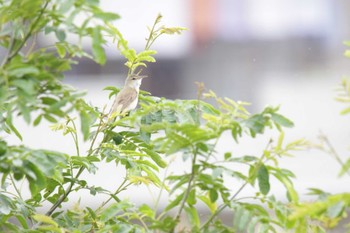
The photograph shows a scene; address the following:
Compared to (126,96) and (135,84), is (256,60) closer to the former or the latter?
(135,84)

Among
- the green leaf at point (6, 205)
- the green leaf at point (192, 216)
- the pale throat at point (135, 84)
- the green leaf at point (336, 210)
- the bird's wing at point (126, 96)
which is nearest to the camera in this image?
the green leaf at point (336, 210)

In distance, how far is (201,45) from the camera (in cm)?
1078

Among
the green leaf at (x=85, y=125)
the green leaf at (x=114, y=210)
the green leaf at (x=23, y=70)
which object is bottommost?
the green leaf at (x=114, y=210)

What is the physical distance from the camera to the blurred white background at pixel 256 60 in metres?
9.51

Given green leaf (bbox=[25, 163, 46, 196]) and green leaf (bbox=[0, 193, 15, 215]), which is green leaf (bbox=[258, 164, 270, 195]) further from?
green leaf (bbox=[0, 193, 15, 215])

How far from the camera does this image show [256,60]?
11.3 m

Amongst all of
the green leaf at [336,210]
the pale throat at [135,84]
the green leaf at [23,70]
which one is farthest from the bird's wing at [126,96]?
the green leaf at [336,210]

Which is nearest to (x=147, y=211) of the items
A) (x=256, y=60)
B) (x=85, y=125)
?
(x=85, y=125)

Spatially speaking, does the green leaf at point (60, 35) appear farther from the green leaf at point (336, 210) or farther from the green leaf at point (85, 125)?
the green leaf at point (336, 210)

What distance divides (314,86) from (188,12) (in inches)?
67.3

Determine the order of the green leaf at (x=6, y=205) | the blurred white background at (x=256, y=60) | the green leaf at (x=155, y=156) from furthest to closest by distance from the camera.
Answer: the blurred white background at (x=256, y=60)
the green leaf at (x=155, y=156)
the green leaf at (x=6, y=205)

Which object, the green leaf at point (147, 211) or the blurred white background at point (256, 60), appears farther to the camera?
the blurred white background at point (256, 60)

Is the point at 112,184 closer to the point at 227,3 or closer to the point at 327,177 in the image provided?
the point at 327,177

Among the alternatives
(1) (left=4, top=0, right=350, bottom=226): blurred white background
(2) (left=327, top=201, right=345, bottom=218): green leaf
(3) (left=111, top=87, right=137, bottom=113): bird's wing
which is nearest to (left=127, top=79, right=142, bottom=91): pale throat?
(3) (left=111, top=87, right=137, bottom=113): bird's wing
